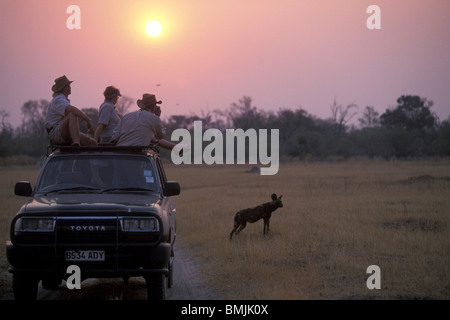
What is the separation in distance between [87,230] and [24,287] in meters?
1.07

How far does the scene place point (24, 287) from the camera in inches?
280

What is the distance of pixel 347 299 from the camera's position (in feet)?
25.6

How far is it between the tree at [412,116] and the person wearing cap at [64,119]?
3013 inches

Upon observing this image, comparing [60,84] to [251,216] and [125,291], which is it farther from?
[251,216]

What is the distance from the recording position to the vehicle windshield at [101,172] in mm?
8102

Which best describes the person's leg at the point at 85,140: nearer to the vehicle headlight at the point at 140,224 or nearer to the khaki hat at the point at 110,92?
the khaki hat at the point at 110,92

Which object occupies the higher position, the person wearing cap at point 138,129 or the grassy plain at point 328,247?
the person wearing cap at point 138,129

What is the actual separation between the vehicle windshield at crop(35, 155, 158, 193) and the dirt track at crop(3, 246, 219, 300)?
1455 millimetres

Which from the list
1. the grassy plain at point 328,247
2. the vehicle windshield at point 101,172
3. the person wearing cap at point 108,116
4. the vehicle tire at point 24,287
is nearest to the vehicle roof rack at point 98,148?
the vehicle windshield at point 101,172

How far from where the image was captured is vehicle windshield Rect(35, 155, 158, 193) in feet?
26.6

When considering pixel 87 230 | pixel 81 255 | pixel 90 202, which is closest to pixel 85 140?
pixel 90 202

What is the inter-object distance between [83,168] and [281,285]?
3168mm

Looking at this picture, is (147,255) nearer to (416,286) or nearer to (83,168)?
(83,168)

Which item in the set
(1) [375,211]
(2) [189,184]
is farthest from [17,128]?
(1) [375,211]
